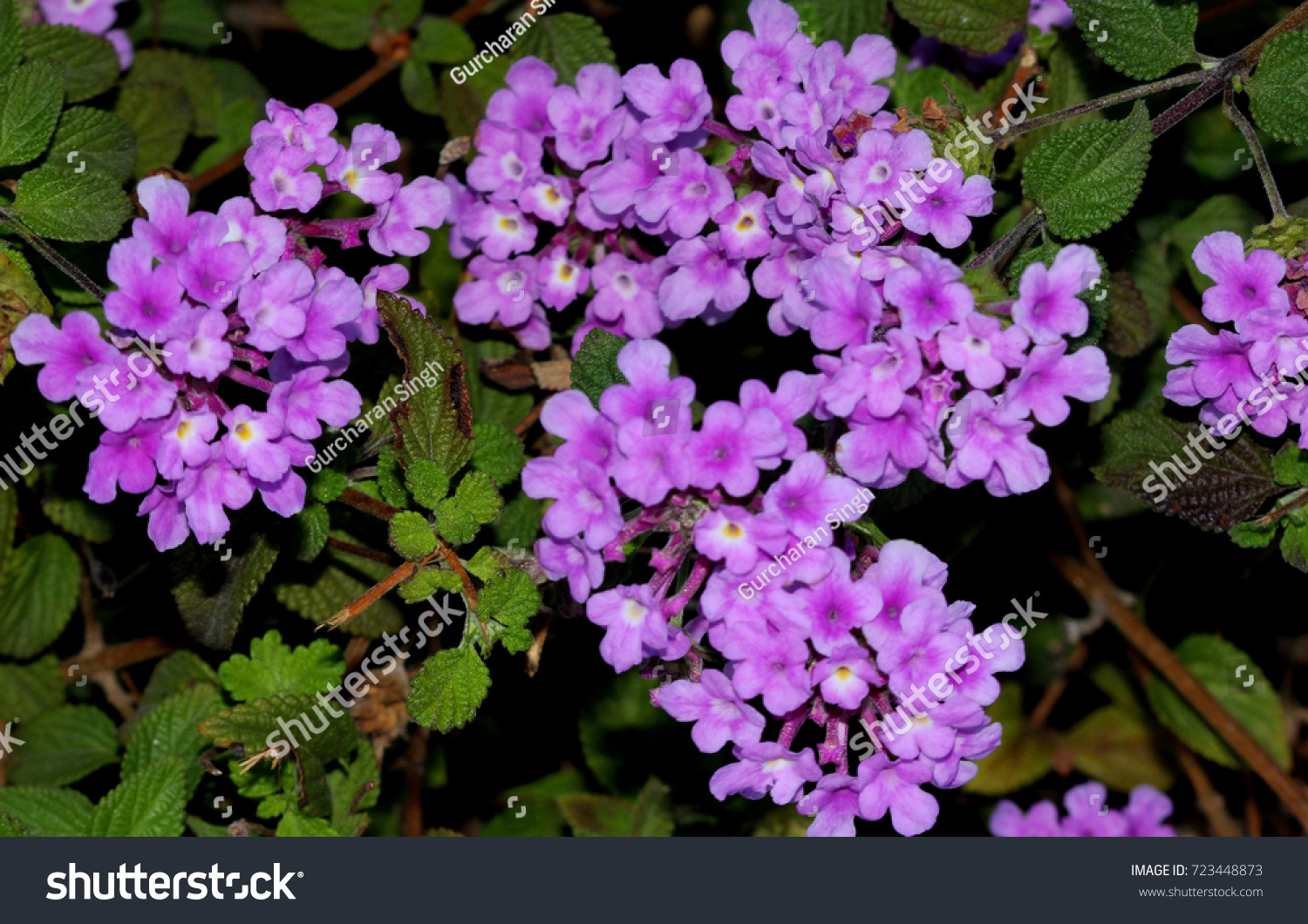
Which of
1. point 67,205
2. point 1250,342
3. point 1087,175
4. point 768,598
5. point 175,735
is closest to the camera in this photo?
point 768,598

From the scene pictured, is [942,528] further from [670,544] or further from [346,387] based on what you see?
[346,387]

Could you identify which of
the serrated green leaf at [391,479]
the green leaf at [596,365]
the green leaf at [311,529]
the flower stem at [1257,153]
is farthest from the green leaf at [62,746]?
the flower stem at [1257,153]

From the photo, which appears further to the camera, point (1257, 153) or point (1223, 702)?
point (1223, 702)

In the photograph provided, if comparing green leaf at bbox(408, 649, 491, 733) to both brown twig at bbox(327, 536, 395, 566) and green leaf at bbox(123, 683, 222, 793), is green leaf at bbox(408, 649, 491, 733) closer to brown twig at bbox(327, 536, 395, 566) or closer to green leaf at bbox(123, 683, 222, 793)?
brown twig at bbox(327, 536, 395, 566)

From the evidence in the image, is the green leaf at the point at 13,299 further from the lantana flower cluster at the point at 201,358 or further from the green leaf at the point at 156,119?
the green leaf at the point at 156,119

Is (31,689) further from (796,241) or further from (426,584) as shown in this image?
(796,241)

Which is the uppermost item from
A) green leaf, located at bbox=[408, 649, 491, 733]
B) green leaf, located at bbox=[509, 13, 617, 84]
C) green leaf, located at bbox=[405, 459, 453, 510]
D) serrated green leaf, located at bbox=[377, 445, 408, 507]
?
green leaf, located at bbox=[509, 13, 617, 84]

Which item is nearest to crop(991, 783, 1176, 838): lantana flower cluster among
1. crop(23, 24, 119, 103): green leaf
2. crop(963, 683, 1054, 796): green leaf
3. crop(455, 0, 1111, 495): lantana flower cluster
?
crop(963, 683, 1054, 796): green leaf

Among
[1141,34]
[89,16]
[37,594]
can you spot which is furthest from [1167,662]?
[89,16]
